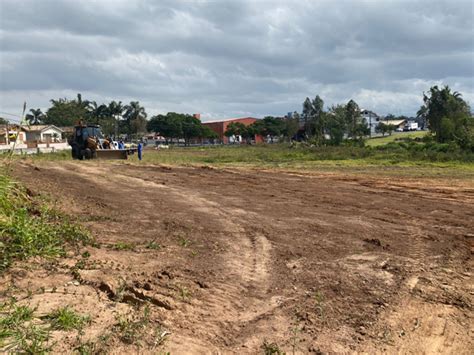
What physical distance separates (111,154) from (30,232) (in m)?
23.6

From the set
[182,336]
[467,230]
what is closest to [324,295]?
[182,336]

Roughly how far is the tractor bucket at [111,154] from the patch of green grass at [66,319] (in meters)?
25.1

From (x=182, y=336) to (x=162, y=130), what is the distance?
99.7 meters

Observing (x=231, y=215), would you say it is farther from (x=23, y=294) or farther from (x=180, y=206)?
(x=23, y=294)

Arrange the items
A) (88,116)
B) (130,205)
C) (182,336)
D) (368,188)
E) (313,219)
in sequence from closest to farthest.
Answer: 1. (182,336)
2. (313,219)
3. (130,205)
4. (368,188)
5. (88,116)

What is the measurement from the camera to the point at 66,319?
3.84 metres

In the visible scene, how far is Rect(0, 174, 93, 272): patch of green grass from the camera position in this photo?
518 centimetres

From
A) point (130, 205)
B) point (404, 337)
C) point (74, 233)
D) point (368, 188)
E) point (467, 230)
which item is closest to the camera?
point (404, 337)

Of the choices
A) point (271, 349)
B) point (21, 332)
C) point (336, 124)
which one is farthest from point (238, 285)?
point (336, 124)

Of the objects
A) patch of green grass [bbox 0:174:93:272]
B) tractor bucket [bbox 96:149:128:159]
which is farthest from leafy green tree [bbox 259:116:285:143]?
patch of green grass [bbox 0:174:93:272]

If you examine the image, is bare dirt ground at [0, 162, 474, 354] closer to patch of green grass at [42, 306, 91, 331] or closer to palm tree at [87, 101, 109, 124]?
patch of green grass at [42, 306, 91, 331]

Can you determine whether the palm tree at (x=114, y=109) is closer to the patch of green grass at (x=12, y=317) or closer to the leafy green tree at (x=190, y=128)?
the leafy green tree at (x=190, y=128)

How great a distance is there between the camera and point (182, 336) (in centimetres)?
393

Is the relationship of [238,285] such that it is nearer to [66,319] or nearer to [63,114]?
[66,319]
